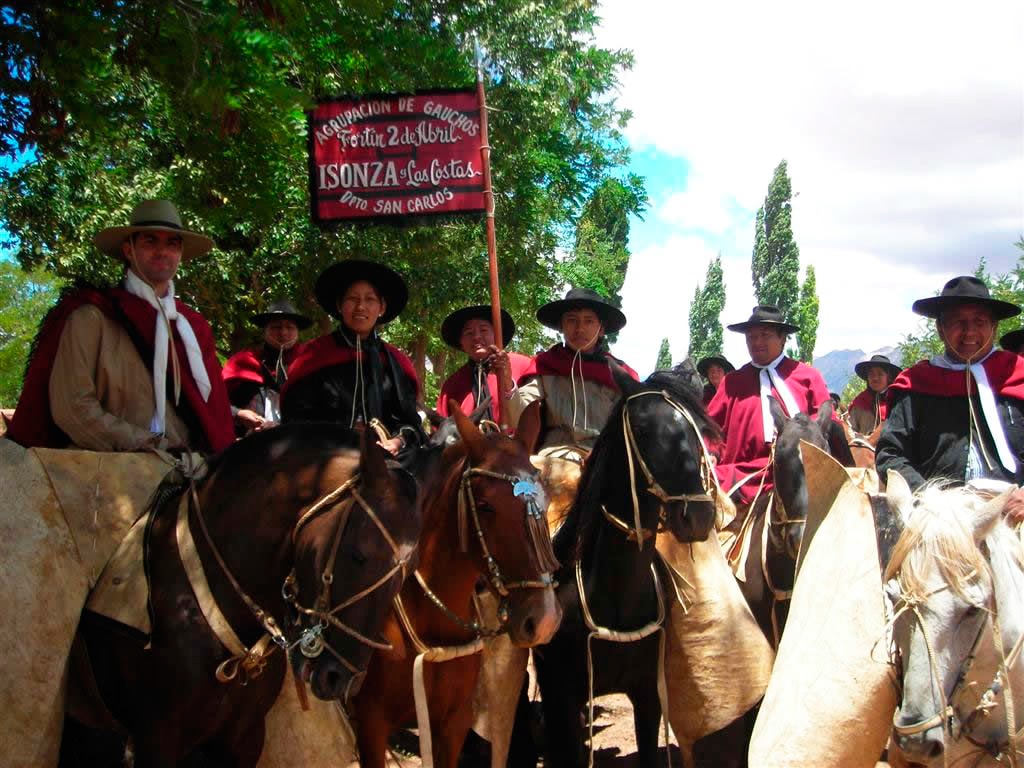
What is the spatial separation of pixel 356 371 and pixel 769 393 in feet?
11.2

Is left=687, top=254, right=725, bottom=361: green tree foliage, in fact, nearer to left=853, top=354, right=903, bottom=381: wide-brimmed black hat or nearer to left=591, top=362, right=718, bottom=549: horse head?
left=853, top=354, right=903, bottom=381: wide-brimmed black hat

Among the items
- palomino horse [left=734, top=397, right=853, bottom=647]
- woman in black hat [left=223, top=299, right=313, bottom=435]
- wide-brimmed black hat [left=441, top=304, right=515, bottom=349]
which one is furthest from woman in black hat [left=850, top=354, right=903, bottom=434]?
woman in black hat [left=223, top=299, right=313, bottom=435]

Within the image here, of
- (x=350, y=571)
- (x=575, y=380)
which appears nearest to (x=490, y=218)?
(x=575, y=380)

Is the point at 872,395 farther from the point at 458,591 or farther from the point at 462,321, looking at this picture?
the point at 458,591

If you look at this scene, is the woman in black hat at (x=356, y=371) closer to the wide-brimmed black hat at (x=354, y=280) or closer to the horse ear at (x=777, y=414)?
the wide-brimmed black hat at (x=354, y=280)

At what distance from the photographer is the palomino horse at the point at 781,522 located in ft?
19.2

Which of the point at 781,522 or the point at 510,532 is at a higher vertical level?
the point at 510,532

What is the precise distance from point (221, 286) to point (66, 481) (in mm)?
8393

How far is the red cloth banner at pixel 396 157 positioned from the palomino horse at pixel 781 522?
267cm

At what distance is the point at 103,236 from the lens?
14.6 ft

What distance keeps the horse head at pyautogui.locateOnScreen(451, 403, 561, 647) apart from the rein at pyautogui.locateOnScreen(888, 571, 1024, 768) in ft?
4.83

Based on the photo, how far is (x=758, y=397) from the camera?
7.04m

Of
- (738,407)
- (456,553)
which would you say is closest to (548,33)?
(738,407)

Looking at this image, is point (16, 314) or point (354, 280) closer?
point (354, 280)
